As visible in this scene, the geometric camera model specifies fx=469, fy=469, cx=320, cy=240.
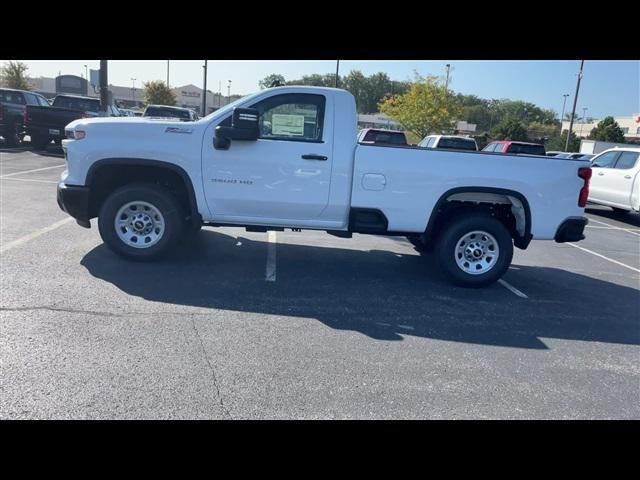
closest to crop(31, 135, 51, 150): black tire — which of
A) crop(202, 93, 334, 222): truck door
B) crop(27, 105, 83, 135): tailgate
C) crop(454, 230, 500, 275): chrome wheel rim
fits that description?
crop(27, 105, 83, 135): tailgate

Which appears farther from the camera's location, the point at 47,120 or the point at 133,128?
the point at 47,120

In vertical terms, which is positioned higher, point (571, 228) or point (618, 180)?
point (618, 180)

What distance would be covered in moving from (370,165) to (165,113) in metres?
14.7

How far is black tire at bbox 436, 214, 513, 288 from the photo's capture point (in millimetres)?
5793

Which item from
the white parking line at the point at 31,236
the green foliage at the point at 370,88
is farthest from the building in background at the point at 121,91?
the white parking line at the point at 31,236

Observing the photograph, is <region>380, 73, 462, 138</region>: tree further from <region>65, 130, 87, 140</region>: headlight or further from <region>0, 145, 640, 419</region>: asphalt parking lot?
<region>65, 130, 87, 140</region>: headlight

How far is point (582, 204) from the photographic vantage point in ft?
18.7

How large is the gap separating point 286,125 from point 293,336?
2651mm

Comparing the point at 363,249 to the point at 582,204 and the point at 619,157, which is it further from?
the point at 619,157

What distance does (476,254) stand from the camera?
5.94 meters

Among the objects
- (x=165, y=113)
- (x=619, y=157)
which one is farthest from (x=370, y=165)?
(x=165, y=113)

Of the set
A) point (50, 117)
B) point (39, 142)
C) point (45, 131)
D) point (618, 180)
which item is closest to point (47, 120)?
point (50, 117)

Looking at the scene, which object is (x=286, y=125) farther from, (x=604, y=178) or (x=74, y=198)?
(x=604, y=178)
